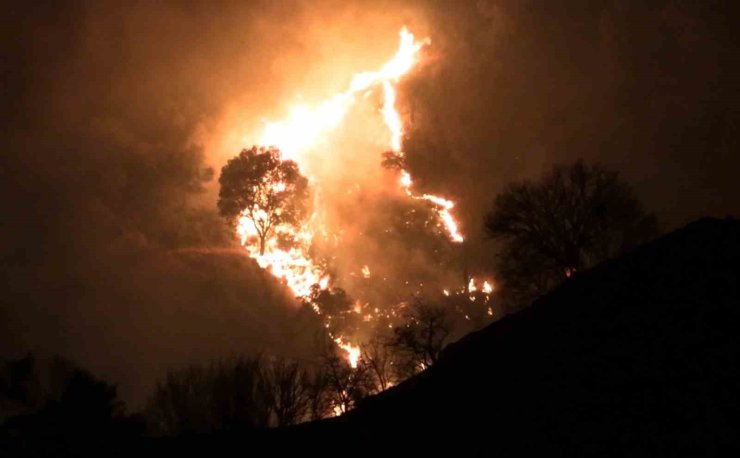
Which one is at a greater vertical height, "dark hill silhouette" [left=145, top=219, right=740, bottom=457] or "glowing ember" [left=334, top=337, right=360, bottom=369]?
"glowing ember" [left=334, top=337, right=360, bottom=369]

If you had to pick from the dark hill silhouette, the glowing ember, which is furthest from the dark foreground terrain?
the glowing ember

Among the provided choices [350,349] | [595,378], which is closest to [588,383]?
[595,378]

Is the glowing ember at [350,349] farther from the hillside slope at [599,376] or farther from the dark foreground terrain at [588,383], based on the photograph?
the hillside slope at [599,376]

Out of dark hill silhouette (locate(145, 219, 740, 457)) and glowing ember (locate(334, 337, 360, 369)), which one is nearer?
dark hill silhouette (locate(145, 219, 740, 457))

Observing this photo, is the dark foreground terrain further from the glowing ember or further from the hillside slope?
the glowing ember

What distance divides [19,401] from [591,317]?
42.6m

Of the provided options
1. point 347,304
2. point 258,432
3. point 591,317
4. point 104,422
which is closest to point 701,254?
point 591,317

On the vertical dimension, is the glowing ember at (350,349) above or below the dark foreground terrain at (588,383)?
above

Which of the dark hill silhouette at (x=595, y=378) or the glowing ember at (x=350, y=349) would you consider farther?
the glowing ember at (x=350, y=349)

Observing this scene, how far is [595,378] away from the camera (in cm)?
1617

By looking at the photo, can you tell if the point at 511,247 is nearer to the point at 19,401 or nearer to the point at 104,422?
the point at 104,422

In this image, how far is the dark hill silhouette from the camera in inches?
539

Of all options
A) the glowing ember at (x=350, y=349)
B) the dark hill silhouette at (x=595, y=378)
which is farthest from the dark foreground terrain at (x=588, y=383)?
the glowing ember at (x=350, y=349)

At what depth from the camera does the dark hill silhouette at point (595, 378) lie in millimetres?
13695
